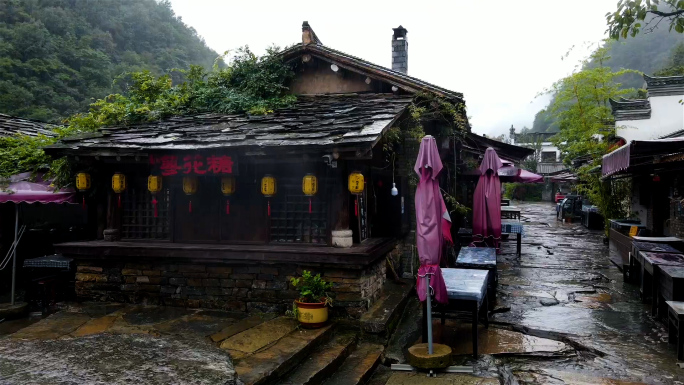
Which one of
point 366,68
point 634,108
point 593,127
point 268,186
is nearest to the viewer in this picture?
point 268,186

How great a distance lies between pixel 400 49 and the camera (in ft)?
48.6

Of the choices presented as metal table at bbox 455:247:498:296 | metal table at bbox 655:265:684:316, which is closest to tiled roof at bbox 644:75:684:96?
metal table at bbox 655:265:684:316

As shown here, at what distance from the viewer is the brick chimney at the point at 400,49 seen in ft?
48.6

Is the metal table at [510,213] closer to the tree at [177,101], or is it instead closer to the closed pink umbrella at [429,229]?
the tree at [177,101]

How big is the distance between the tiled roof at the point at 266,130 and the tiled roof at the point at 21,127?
436 centimetres

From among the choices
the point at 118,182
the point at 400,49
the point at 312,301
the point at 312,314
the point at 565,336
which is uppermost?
the point at 400,49

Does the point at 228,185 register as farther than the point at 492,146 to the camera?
No

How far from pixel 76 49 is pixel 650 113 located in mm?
41029

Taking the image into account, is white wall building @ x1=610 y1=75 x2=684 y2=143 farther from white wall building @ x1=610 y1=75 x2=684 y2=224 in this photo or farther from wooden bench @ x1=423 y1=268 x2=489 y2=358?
wooden bench @ x1=423 y1=268 x2=489 y2=358

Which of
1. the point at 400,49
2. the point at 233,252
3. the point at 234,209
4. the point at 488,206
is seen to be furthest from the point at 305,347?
the point at 400,49

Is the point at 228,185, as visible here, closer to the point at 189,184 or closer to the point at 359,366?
the point at 189,184

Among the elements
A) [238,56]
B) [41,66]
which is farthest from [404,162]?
[41,66]

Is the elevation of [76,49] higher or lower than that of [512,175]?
higher

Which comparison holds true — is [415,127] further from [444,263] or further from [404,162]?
[444,263]
